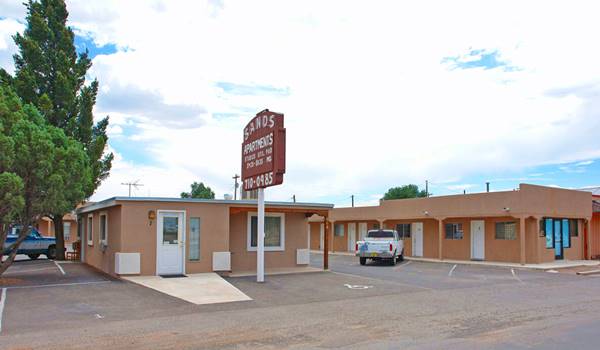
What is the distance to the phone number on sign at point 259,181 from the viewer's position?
1692 centimetres

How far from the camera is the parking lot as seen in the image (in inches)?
347

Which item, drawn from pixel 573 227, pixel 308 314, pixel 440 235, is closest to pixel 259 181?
pixel 308 314

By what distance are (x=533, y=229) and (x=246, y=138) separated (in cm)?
1606

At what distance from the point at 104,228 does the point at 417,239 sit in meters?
19.3

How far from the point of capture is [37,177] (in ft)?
50.6

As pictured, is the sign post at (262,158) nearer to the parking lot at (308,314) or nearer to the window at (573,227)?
the parking lot at (308,314)

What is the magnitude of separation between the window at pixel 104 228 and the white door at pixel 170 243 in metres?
2.87

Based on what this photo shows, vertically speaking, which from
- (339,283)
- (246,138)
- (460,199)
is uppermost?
(246,138)

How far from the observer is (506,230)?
27781mm

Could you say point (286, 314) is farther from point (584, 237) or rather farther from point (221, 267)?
point (584, 237)

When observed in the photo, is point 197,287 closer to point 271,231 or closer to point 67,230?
point 271,231

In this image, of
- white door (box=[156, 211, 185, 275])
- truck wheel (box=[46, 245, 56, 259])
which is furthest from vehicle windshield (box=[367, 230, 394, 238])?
truck wheel (box=[46, 245, 56, 259])

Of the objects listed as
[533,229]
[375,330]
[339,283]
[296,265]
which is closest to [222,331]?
[375,330]

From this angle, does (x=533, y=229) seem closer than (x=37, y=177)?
No
